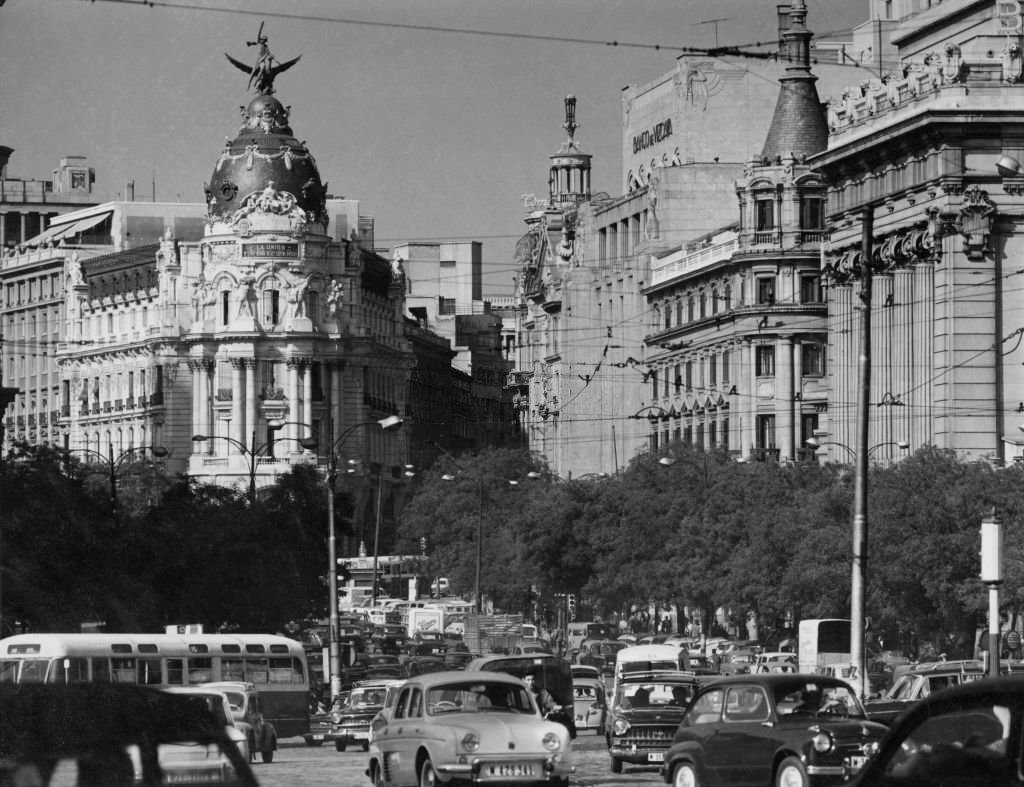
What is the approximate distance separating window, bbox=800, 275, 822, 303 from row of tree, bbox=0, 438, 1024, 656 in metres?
18.4

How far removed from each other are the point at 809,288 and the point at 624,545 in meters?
31.2

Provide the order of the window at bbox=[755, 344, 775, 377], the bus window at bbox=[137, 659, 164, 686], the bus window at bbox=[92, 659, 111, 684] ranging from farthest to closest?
the window at bbox=[755, 344, 775, 377], the bus window at bbox=[137, 659, 164, 686], the bus window at bbox=[92, 659, 111, 684]

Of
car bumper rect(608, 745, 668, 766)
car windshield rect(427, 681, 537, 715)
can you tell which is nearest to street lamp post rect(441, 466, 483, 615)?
car bumper rect(608, 745, 668, 766)

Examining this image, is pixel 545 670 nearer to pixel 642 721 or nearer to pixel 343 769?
pixel 343 769

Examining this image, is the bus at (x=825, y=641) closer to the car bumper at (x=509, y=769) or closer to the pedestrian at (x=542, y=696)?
the pedestrian at (x=542, y=696)

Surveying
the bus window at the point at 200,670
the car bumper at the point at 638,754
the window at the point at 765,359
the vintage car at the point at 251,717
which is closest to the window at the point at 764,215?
the window at the point at 765,359

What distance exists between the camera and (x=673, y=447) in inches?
4929

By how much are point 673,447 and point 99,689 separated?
4241 inches

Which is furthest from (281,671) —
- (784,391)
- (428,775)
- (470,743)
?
(784,391)

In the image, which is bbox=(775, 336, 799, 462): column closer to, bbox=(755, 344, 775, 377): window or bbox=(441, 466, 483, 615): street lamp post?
bbox=(755, 344, 775, 377): window

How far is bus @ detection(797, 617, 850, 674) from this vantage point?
7350 centimetres

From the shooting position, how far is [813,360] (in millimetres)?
139750

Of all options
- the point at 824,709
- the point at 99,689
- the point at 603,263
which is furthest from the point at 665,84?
the point at 99,689

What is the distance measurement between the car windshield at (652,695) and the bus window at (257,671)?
63.1ft
